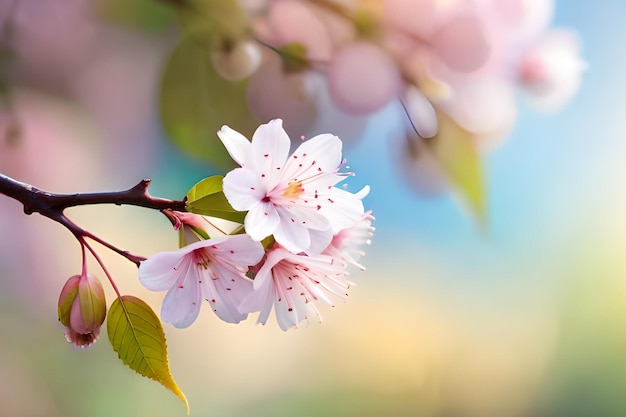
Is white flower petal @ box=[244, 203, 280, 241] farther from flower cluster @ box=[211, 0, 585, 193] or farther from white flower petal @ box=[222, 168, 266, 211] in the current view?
flower cluster @ box=[211, 0, 585, 193]

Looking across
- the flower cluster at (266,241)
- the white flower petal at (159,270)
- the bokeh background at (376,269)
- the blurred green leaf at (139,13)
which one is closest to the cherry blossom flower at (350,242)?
the flower cluster at (266,241)

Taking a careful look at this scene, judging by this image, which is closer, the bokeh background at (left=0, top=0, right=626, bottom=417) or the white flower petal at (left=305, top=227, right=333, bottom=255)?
the white flower petal at (left=305, top=227, right=333, bottom=255)

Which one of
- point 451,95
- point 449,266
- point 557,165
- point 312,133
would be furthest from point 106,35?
point 557,165

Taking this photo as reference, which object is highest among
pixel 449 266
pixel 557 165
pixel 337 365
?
pixel 557 165

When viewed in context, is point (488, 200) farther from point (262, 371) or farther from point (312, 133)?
point (262, 371)

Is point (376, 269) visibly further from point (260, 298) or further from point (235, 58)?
point (260, 298)

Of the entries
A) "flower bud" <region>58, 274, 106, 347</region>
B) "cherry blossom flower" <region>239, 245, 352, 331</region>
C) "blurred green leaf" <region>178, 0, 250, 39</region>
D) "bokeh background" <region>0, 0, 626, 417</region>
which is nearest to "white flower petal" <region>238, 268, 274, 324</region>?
"cherry blossom flower" <region>239, 245, 352, 331</region>
